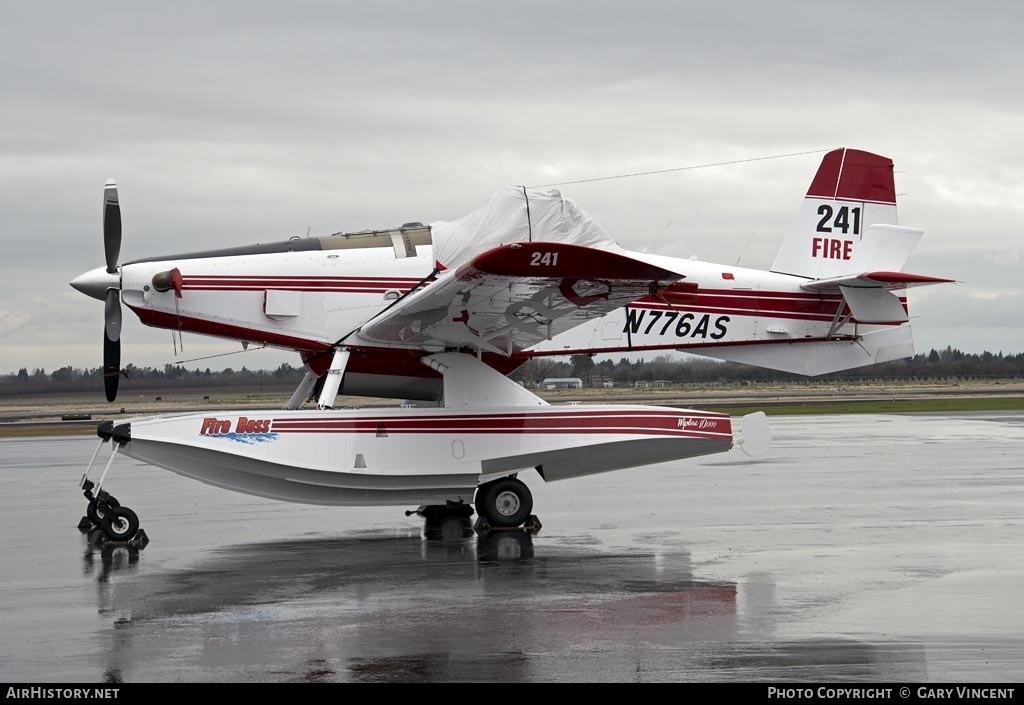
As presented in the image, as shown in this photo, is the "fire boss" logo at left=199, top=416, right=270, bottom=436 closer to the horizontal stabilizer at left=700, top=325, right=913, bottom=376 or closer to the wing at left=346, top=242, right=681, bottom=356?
the wing at left=346, top=242, right=681, bottom=356

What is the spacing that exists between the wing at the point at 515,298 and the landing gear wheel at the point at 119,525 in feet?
10.3

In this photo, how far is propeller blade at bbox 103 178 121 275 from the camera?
1228 centimetres

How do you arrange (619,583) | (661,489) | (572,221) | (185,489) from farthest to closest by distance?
(185,489)
(661,489)
(572,221)
(619,583)

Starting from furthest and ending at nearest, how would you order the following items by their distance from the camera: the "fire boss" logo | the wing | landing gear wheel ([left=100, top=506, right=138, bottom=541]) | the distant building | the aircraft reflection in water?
the distant building
the "fire boss" logo
landing gear wheel ([left=100, top=506, right=138, bottom=541])
the wing
the aircraft reflection in water

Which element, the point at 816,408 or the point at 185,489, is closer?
the point at 185,489

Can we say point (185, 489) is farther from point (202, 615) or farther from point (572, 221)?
point (202, 615)

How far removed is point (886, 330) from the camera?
14.9 meters

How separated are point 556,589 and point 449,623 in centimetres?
139

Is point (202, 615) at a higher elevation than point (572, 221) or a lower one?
lower

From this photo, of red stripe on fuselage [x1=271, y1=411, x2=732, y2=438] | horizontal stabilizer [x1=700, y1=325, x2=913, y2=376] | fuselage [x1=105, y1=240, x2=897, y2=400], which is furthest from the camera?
horizontal stabilizer [x1=700, y1=325, x2=913, y2=376]

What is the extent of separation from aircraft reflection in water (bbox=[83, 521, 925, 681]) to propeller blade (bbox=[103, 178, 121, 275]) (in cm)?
393

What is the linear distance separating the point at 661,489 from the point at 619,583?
6.84 meters

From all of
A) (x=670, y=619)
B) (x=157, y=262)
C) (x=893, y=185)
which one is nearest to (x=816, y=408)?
(x=893, y=185)

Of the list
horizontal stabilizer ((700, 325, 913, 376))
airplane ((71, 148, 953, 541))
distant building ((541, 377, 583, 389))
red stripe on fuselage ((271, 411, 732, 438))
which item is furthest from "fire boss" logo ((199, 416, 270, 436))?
distant building ((541, 377, 583, 389))
